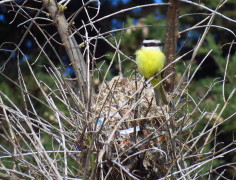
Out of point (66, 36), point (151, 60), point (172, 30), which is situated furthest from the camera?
point (151, 60)

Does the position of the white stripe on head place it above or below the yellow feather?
above

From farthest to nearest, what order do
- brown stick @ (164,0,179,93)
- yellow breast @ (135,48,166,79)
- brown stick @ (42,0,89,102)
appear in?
yellow breast @ (135,48,166,79)
brown stick @ (42,0,89,102)
brown stick @ (164,0,179,93)

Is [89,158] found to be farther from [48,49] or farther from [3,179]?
[48,49]

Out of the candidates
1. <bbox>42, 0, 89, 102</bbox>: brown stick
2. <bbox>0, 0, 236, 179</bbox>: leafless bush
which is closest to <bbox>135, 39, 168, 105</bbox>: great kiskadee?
<bbox>0, 0, 236, 179</bbox>: leafless bush

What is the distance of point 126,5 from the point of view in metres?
8.38

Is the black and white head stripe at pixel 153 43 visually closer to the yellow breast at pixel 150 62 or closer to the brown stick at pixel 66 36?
the yellow breast at pixel 150 62

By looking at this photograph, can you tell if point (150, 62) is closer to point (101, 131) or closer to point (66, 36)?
point (66, 36)

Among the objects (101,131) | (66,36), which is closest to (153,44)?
(66,36)

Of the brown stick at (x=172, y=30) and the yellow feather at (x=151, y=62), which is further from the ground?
the brown stick at (x=172, y=30)

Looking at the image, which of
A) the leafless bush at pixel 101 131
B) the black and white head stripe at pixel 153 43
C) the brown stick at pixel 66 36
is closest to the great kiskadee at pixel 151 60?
the black and white head stripe at pixel 153 43

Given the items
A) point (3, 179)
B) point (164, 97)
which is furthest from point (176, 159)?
point (3, 179)

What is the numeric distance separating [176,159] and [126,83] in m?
1.08

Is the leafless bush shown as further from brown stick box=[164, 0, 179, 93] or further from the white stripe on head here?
the white stripe on head

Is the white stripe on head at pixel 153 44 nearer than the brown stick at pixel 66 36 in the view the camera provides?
No
